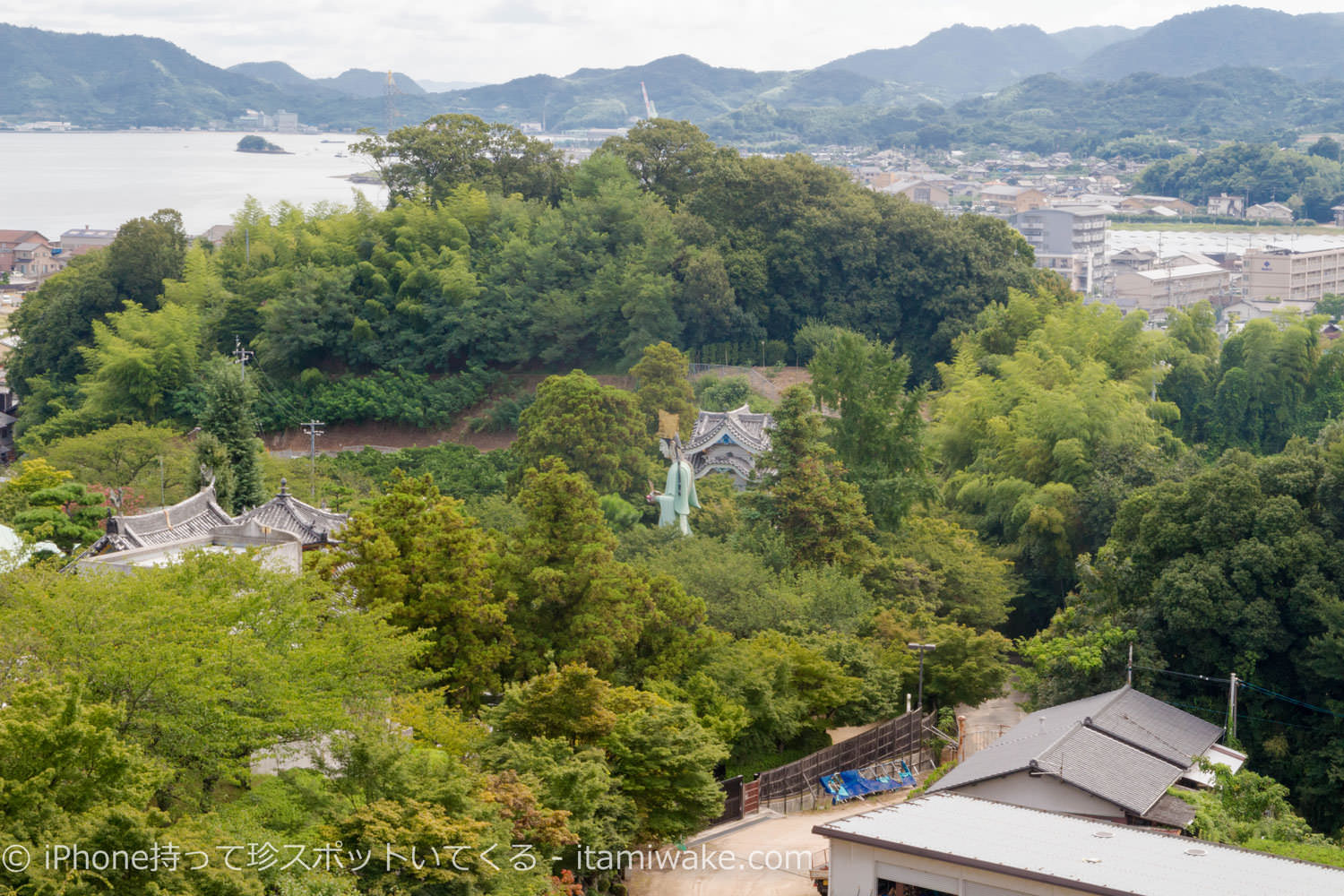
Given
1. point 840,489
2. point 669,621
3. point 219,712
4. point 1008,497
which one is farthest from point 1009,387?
point 219,712

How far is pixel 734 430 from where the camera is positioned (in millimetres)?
29594

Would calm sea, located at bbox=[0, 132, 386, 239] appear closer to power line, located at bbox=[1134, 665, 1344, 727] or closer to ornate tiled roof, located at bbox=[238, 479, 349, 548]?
ornate tiled roof, located at bbox=[238, 479, 349, 548]

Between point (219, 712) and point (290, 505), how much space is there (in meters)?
12.4

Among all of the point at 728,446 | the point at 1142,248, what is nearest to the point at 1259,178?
the point at 1142,248

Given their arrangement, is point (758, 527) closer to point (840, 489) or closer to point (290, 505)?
point (840, 489)

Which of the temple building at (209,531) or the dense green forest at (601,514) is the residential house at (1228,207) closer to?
the dense green forest at (601,514)

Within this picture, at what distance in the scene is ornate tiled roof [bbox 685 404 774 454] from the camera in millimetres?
29484

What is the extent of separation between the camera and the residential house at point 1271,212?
82675mm

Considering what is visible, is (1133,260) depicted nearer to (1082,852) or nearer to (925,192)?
(925,192)

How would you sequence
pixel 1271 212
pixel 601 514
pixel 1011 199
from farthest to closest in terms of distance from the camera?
pixel 1011 199 < pixel 1271 212 < pixel 601 514

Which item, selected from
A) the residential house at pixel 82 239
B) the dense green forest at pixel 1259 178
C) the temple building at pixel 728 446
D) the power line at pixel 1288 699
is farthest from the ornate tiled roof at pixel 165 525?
the dense green forest at pixel 1259 178

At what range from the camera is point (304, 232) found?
4247 centimetres

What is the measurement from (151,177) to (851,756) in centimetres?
9545

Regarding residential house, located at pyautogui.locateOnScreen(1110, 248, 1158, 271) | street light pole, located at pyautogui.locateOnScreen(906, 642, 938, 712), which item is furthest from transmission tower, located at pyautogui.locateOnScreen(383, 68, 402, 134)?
street light pole, located at pyautogui.locateOnScreen(906, 642, 938, 712)
